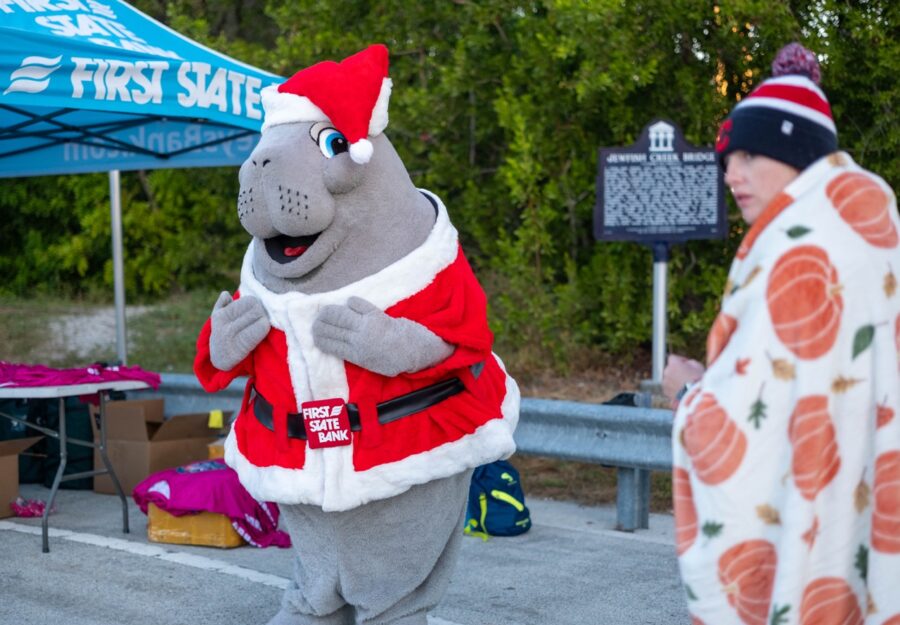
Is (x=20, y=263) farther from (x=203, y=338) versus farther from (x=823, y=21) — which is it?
(x=203, y=338)

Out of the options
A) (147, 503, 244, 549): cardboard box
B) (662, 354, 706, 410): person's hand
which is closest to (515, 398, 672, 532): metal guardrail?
(147, 503, 244, 549): cardboard box

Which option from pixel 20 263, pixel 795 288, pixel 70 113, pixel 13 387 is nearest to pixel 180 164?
pixel 70 113

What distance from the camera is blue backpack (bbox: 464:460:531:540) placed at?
19.3 feet

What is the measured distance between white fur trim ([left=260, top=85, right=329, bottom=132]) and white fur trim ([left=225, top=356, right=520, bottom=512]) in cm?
112

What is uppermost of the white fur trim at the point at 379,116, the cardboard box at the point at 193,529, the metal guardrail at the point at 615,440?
the white fur trim at the point at 379,116

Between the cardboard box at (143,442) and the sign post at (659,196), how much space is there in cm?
318

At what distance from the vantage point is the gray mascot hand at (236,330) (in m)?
3.87

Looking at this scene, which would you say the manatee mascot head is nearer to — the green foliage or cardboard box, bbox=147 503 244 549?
cardboard box, bbox=147 503 244 549

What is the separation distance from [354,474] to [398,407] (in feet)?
0.87

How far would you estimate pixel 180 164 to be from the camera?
7.63 meters

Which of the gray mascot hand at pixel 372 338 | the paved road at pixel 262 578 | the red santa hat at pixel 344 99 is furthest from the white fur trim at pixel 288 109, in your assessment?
the paved road at pixel 262 578

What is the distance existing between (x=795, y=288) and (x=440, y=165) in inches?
321

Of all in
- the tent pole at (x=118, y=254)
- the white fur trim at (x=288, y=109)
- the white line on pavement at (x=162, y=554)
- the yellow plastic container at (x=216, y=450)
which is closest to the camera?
the white fur trim at (x=288, y=109)

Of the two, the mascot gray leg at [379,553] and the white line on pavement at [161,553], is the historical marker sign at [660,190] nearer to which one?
the white line on pavement at [161,553]
